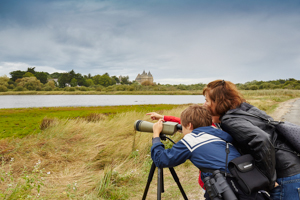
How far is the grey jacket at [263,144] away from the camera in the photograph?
121 cm

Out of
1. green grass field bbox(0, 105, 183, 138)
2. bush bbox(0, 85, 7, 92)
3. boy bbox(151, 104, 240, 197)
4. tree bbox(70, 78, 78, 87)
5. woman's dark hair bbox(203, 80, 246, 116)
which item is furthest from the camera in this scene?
tree bbox(70, 78, 78, 87)

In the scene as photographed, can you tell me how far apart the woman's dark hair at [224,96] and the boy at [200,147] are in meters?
0.13

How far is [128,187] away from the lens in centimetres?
316

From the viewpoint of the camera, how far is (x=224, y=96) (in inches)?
64.6

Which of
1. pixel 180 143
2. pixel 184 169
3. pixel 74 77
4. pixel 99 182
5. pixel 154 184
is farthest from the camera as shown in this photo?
pixel 74 77

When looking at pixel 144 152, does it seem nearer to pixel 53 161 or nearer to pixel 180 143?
pixel 53 161

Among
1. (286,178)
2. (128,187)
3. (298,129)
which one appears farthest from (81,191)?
(298,129)

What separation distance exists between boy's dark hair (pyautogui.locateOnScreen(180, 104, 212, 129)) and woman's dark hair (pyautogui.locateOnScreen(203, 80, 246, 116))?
109 mm

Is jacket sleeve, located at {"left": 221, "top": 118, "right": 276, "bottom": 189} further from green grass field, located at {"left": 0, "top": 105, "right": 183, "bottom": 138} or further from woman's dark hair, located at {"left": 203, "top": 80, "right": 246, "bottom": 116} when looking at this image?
green grass field, located at {"left": 0, "top": 105, "right": 183, "bottom": 138}

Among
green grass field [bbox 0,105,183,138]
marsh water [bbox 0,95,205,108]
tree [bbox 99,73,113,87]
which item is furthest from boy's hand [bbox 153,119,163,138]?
tree [bbox 99,73,113,87]

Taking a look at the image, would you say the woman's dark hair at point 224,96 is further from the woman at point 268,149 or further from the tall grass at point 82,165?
the tall grass at point 82,165

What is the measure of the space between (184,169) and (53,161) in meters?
3.08

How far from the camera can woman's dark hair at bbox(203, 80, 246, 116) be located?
5.33ft

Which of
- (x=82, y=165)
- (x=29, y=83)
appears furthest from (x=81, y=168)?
(x=29, y=83)
